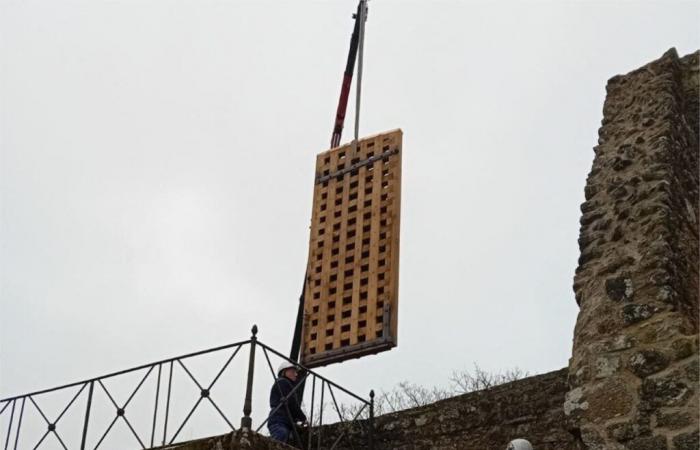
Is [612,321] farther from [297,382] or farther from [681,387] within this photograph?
[297,382]

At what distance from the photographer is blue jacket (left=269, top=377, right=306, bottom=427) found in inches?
340

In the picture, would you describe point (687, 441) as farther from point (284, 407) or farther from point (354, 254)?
point (354, 254)

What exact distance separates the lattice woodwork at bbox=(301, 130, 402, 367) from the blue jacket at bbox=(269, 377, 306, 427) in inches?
26.1

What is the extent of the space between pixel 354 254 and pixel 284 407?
1688 millimetres

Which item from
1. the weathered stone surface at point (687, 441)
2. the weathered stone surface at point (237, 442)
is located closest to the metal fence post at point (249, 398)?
the weathered stone surface at point (237, 442)

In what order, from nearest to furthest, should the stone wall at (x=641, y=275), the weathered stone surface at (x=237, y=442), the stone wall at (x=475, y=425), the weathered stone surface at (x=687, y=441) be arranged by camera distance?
the weathered stone surface at (x=687, y=441)
the stone wall at (x=641, y=275)
the weathered stone surface at (x=237, y=442)
the stone wall at (x=475, y=425)

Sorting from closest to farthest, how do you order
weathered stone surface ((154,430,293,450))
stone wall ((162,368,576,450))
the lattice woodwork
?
weathered stone surface ((154,430,293,450)) → stone wall ((162,368,576,450)) → the lattice woodwork

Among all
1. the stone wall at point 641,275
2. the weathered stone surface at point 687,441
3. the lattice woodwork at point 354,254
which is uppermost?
the lattice woodwork at point 354,254

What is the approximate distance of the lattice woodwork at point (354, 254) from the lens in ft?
30.5

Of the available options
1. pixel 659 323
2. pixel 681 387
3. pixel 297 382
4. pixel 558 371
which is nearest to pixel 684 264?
pixel 659 323

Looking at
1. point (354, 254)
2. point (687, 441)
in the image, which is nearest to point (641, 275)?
point (687, 441)

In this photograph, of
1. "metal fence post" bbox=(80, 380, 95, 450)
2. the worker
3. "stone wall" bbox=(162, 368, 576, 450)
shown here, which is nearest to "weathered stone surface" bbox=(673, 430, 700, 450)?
"stone wall" bbox=(162, 368, 576, 450)

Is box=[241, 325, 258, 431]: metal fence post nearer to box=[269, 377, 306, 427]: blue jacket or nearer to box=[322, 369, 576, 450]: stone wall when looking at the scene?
box=[269, 377, 306, 427]: blue jacket

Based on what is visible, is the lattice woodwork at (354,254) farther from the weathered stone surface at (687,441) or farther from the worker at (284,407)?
the weathered stone surface at (687,441)
